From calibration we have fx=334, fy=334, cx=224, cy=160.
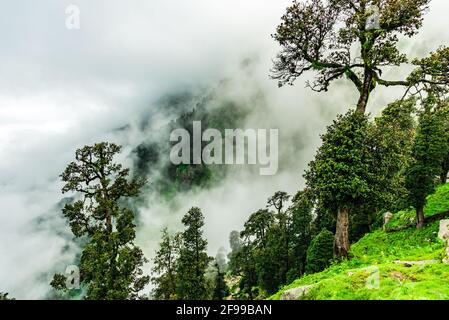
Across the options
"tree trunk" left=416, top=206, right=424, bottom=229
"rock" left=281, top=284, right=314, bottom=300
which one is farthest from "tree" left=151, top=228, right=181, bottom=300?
"rock" left=281, top=284, right=314, bottom=300

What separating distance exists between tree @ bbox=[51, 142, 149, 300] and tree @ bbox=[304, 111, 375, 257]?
53.2ft

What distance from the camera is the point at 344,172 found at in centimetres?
2092

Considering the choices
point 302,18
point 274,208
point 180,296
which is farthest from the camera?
point 274,208

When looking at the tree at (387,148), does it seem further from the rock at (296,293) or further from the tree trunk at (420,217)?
the tree trunk at (420,217)

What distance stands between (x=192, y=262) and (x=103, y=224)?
2363 cm

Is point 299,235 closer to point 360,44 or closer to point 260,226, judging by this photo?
point 260,226

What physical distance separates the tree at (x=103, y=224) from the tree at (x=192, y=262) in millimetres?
18308

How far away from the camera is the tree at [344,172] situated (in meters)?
20.4

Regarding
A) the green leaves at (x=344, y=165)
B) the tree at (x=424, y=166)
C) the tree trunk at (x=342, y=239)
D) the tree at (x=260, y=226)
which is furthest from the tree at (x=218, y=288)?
the green leaves at (x=344, y=165)

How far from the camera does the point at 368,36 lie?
20484mm
